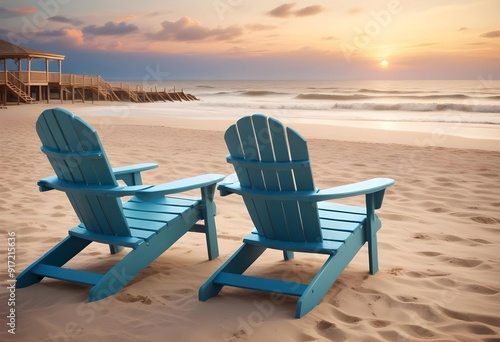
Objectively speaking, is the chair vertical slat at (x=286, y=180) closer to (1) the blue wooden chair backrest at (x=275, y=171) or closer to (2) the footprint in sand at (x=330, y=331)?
(1) the blue wooden chair backrest at (x=275, y=171)

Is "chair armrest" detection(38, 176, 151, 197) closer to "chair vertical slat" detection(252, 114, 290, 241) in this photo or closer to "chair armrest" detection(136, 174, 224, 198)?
"chair armrest" detection(136, 174, 224, 198)

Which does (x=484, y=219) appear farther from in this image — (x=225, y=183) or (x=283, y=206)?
(x=225, y=183)

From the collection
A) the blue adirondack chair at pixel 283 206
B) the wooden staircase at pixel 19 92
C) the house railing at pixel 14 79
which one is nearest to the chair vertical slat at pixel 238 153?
the blue adirondack chair at pixel 283 206

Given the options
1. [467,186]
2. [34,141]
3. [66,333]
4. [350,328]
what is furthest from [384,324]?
[34,141]

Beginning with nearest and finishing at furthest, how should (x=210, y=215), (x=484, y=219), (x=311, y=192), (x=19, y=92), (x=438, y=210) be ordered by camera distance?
1. (x=311, y=192)
2. (x=210, y=215)
3. (x=484, y=219)
4. (x=438, y=210)
5. (x=19, y=92)

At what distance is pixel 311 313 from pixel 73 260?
5.67 ft

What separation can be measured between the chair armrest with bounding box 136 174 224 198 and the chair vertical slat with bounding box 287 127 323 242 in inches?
24.0

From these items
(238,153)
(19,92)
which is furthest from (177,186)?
(19,92)

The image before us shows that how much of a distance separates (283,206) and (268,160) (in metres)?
0.26

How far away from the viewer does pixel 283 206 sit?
2637 millimetres

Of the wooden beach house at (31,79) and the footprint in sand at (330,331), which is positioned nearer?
the footprint in sand at (330,331)

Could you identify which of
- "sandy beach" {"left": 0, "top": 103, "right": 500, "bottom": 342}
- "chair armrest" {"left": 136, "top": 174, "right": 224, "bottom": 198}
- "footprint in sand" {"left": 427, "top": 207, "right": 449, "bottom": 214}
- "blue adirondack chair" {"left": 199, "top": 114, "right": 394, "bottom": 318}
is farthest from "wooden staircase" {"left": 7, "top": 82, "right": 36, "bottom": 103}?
"blue adirondack chair" {"left": 199, "top": 114, "right": 394, "bottom": 318}

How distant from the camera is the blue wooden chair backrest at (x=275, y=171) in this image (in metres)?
2.50

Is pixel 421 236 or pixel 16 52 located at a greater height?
pixel 16 52
